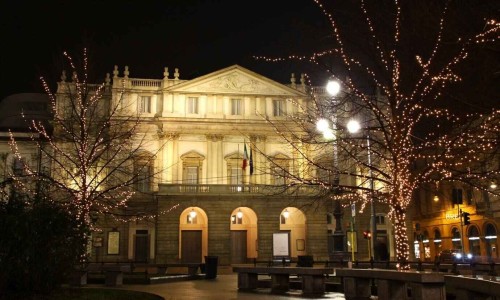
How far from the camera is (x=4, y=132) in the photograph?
52.9 metres

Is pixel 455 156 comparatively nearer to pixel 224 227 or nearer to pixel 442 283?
pixel 442 283

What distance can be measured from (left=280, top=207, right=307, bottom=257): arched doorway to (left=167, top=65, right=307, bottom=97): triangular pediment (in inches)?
457

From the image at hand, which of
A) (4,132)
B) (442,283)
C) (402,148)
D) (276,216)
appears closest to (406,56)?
(402,148)

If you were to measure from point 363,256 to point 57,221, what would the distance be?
1570 inches

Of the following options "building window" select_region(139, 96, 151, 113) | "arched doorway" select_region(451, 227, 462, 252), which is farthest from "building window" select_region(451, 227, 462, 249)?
"building window" select_region(139, 96, 151, 113)

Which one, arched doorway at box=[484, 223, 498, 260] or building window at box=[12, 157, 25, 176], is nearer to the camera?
building window at box=[12, 157, 25, 176]

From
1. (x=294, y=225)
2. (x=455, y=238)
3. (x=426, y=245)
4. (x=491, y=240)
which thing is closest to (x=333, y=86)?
(x=491, y=240)

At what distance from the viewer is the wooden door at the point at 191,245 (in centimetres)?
4984

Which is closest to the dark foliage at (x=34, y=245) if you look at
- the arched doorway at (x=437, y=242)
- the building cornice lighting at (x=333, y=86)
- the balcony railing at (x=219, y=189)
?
the building cornice lighting at (x=333, y=86)

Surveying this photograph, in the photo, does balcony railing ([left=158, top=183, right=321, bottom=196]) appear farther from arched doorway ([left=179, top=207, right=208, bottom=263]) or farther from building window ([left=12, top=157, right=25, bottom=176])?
building window ([left=12, top=157, right=25, bottom=176])

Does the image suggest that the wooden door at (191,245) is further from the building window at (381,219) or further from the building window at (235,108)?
the building window at (381,219)

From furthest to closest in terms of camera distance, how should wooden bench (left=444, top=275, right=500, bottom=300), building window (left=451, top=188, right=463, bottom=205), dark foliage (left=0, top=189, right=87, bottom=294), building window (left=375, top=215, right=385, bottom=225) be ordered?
building window (left=375, top=215, right=385, bottom=225)
building window (left=451, top=188, right=463, bottom=205)
dark foliage (left=0, top=189, right=87, bottom=294)
wooden bench (left=444, top=275, right=500, bottom=300)

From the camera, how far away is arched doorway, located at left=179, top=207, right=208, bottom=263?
1962 inches

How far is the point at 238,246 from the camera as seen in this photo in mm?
50969
